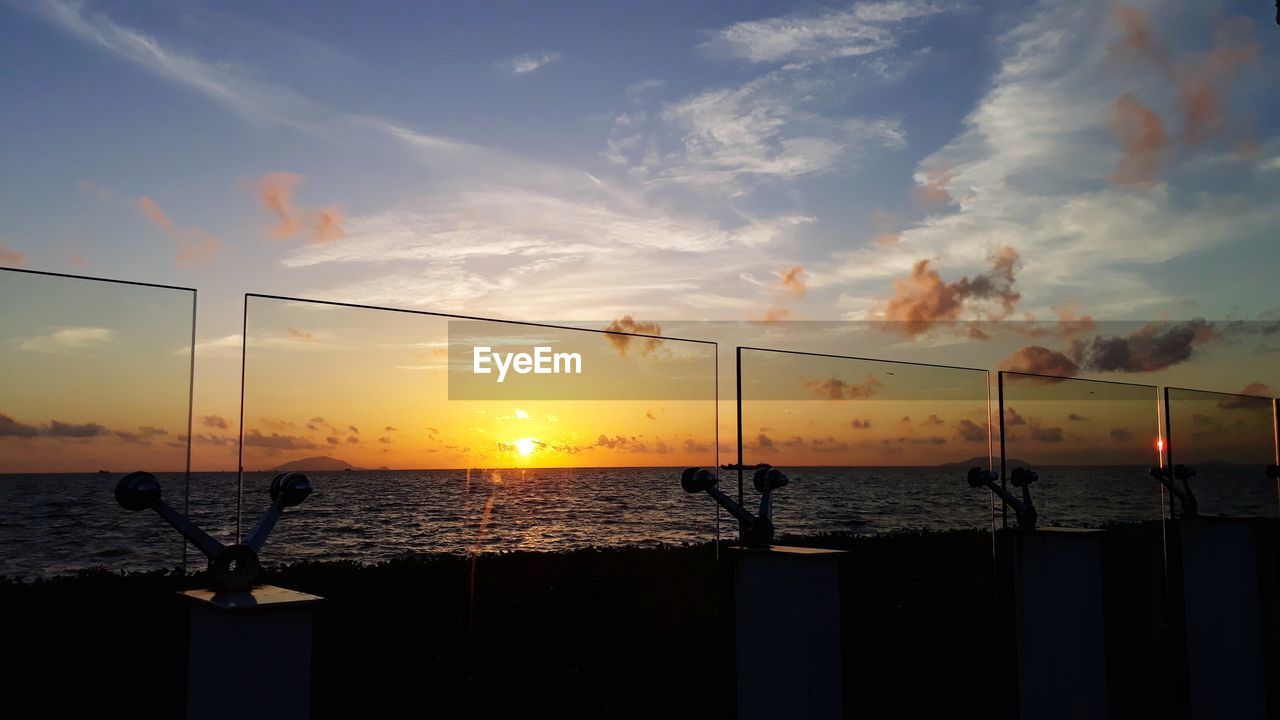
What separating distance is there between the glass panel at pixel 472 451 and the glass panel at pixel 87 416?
11.6 inches

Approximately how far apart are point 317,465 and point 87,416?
2.96 ft

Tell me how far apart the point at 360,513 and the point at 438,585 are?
3.43 ft

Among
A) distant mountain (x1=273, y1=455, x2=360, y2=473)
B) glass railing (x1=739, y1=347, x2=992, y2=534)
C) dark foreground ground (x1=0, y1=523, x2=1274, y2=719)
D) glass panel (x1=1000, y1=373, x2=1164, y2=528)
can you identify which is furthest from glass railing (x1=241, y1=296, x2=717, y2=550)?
glass panel (x1=1000, y1=373, x2=1164, y2=528)

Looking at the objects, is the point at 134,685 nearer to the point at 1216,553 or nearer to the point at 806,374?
the point at 806,374

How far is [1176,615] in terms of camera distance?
837 cm

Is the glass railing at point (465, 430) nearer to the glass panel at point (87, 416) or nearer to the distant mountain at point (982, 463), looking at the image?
the glass panel at point (87, 416)

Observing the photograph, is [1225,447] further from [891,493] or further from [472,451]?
[472,451]

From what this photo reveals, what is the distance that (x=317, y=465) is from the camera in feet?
13.1

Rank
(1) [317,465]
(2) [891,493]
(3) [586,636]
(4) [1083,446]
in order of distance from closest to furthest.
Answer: (1) [317,465] < (2) [891,493] < (4) [1083,446] < (3) [586,636]

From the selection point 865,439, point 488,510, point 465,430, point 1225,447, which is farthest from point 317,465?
point 1225,447

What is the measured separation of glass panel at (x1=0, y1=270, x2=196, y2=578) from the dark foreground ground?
207 millimetres

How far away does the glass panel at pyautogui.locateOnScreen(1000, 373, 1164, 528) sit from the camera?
23.0 feet

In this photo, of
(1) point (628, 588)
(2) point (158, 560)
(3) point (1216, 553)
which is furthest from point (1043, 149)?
(2) point (158, 560)

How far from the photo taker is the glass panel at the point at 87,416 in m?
3.37
